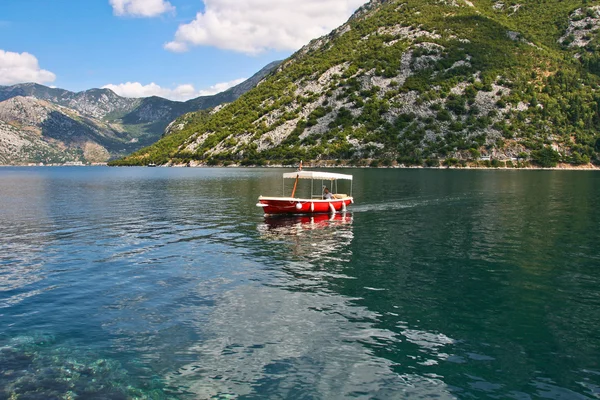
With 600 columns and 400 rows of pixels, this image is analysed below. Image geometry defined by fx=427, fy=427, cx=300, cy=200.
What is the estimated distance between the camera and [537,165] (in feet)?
566

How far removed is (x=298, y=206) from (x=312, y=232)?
853cm

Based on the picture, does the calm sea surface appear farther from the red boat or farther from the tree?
the tree

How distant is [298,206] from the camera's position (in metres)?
51.1

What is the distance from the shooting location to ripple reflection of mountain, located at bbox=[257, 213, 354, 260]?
35125 mm

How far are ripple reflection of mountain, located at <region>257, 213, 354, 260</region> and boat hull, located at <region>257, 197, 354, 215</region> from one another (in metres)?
0.78

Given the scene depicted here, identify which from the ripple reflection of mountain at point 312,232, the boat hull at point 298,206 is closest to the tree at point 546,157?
the ripple reflection of mountain at point 312,232

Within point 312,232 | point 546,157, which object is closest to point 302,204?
point 312,232

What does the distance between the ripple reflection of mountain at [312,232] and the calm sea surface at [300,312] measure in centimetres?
34

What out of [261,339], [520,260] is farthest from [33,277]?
[520,260]

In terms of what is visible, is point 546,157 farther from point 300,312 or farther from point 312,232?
point 300,312

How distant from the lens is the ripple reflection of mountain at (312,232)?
3512cm

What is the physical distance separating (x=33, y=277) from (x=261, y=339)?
17.7 metres

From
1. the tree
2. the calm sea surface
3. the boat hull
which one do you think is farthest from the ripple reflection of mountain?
the tree

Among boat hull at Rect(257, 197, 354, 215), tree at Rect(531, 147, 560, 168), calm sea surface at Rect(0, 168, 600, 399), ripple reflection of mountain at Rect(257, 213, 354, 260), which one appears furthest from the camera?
tree at Rect(531, 147, 560, 168)
